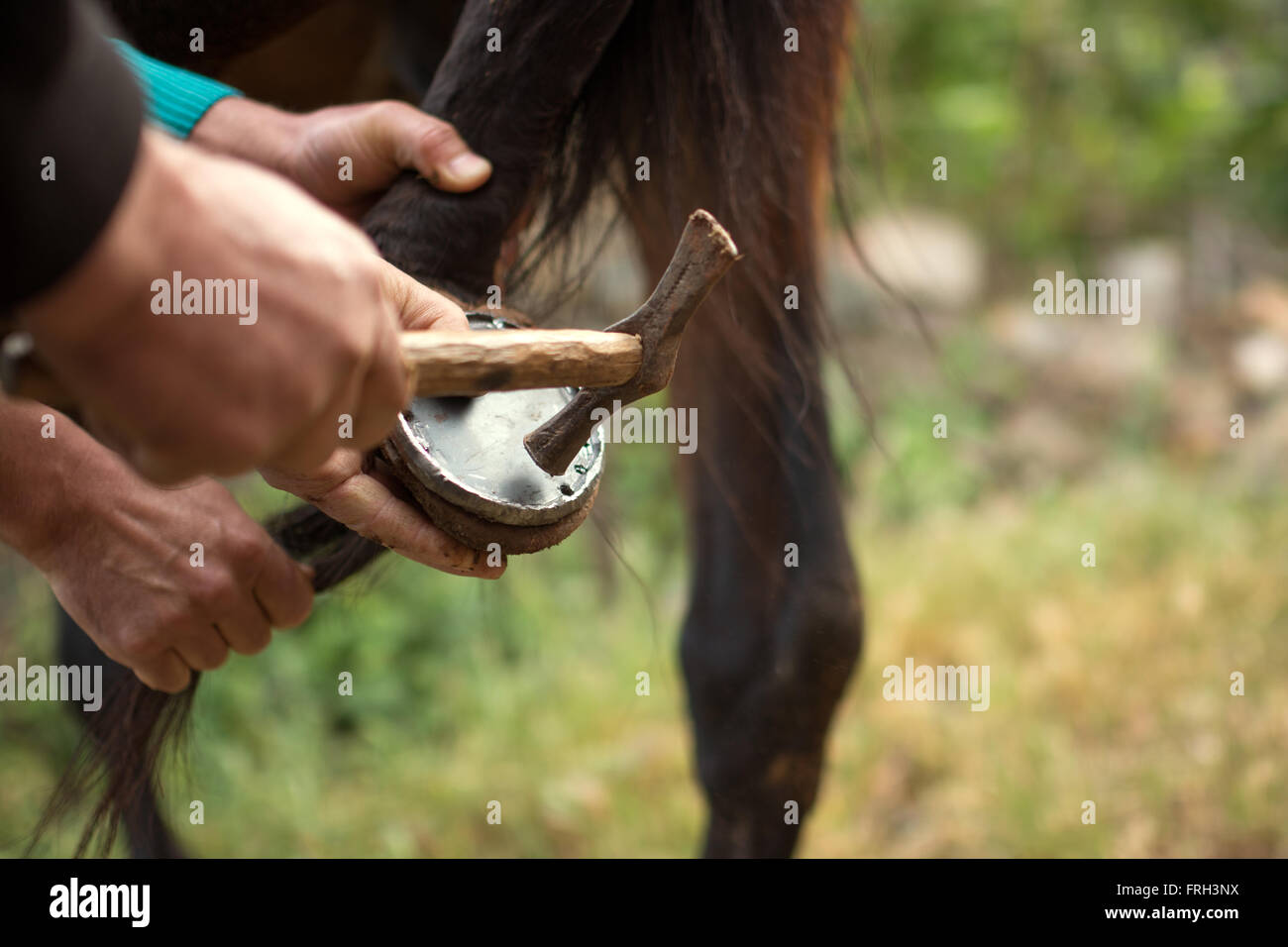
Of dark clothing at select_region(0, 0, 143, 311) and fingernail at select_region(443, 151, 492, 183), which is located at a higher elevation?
fingernail at select_region(443, 151, 492, 183)

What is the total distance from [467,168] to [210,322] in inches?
14.4

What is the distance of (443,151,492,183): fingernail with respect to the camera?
70cm

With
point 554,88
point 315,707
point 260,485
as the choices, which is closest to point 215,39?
point 554,88

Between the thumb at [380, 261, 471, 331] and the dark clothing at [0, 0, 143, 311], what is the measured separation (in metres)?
0.17

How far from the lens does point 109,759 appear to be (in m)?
0.85

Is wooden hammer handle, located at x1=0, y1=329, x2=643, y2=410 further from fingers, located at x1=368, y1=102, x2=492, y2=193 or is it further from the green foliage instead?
the green foliage

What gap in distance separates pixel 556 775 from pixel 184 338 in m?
1.31

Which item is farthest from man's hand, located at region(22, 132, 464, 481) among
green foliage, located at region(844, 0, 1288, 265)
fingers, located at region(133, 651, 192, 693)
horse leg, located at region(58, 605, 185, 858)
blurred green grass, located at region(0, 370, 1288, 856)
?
green foliage, located at region(844, 0, 1288, 265)

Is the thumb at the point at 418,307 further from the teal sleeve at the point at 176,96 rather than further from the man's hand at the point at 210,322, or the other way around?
the teal sleeve at the point at 176,96

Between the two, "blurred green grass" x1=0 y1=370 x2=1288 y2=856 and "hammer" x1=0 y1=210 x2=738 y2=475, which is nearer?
"hammer" x1=0 y1=210 x2=738 y2=475

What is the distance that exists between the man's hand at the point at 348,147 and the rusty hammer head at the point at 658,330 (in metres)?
0.20

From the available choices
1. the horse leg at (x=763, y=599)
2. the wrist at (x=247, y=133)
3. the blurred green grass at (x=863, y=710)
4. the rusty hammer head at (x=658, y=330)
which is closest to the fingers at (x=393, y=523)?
the rusty hammer head at (x=658, y=330)

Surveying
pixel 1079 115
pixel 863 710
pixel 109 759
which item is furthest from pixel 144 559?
pixel 1079 115
